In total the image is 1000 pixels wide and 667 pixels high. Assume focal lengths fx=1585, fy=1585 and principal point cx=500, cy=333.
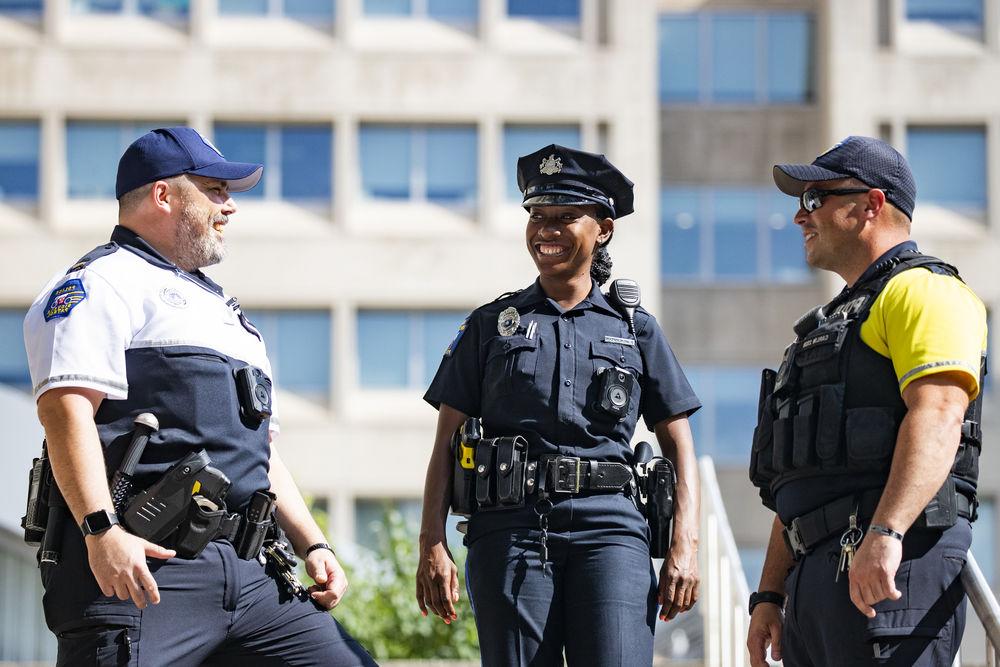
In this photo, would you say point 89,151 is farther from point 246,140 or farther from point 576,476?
point 576,476

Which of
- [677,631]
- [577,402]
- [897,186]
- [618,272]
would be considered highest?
[897,186]

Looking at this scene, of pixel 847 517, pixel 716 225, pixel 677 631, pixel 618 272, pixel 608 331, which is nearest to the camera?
pixel 847 517

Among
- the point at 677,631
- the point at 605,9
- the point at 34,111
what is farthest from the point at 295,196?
the point at 677,631

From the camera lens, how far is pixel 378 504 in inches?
1110

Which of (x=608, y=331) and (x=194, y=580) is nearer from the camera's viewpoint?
(x=194, y=580)

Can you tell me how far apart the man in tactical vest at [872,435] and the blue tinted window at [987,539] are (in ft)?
79.7

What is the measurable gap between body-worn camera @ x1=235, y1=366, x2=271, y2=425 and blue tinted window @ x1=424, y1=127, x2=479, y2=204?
2413 cm

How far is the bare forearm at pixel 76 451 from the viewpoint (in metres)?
4.41

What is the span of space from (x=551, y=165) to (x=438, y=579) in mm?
1452

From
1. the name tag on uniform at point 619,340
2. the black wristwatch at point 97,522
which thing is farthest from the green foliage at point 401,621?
the black wristwatch at point 97,522

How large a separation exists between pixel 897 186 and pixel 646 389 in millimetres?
1092

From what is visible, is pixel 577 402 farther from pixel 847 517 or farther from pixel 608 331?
pixel 847 517

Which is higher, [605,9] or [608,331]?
[605,9]

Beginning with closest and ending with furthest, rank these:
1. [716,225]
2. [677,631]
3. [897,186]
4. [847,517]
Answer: [847,517] < [897,186] < [677,631] < [716,225]
